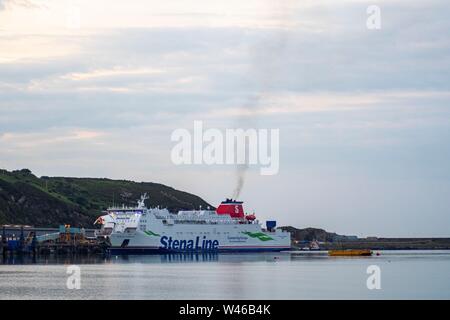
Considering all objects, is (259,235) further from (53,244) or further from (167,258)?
(53,244)

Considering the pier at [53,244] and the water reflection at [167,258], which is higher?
the pier at [53,244]

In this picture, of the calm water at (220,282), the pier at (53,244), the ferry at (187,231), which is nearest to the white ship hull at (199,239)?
A: the ferry at (187,231)

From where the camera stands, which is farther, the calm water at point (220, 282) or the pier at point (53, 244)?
the pier at point (53, 244)

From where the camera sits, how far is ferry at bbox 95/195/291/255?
124812 millimetres

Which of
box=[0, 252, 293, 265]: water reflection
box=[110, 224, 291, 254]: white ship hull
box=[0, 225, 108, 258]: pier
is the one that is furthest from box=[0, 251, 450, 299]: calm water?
box=[110, 224, 291, 254]: white ship hull

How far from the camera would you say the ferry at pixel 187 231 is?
409 feet

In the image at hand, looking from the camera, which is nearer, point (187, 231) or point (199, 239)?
point (187, 231)

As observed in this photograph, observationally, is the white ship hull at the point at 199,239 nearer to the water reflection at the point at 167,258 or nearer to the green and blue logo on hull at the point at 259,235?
the green and blue logo on hull at the point at 259,235

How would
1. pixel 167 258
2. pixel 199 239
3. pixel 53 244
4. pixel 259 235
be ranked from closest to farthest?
pixel 167 258, pixel 53 244, pixel 199 239, pixel 259 235

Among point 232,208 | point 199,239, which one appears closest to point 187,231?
point 199,239

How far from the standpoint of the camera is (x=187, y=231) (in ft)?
428

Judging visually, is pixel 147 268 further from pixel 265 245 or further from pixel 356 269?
pixel 265 245
